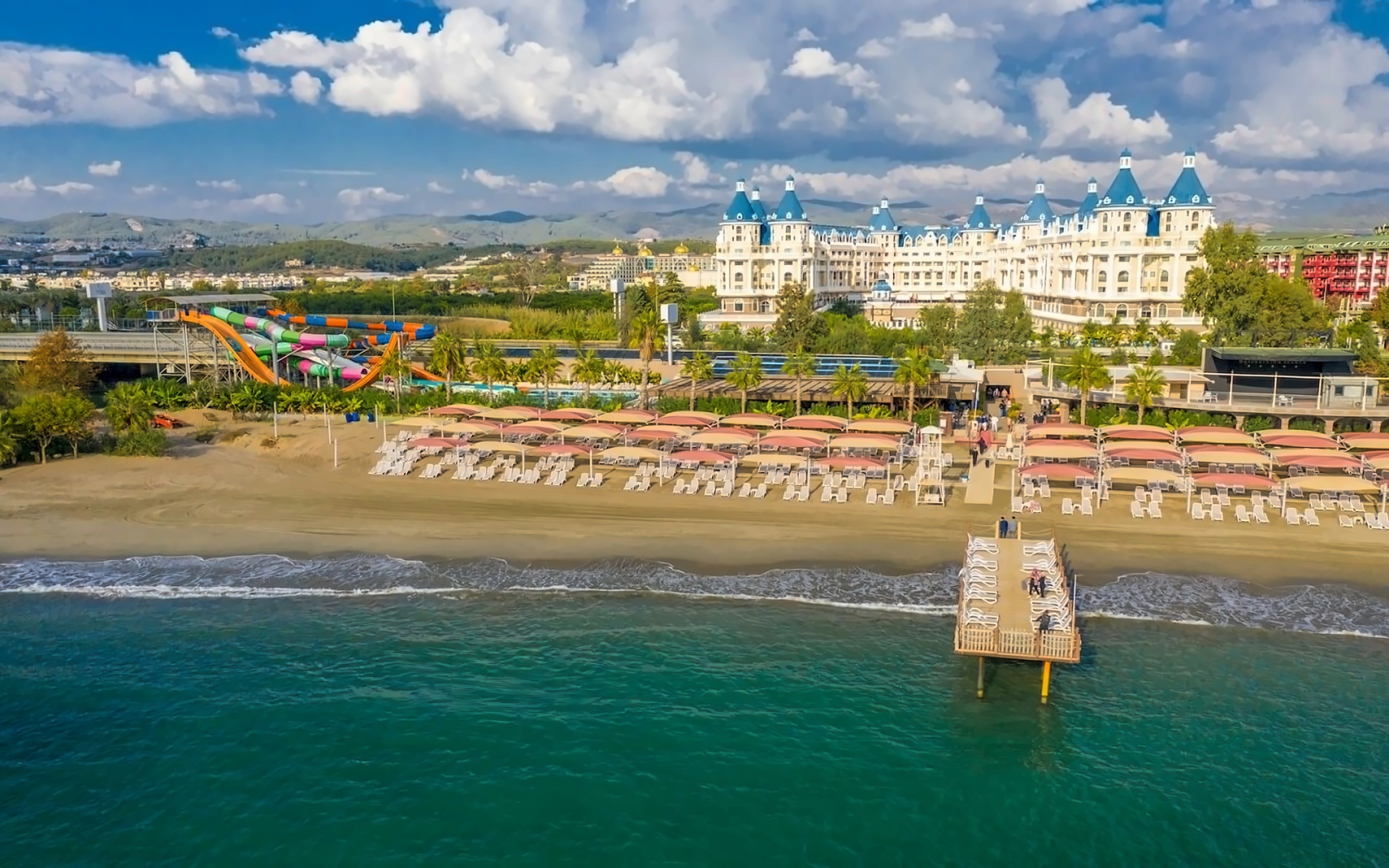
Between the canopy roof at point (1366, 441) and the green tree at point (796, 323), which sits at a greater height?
the green tree at point (796, 323)

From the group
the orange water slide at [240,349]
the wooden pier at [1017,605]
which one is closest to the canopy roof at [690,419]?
the wooden pier at [1017,605]

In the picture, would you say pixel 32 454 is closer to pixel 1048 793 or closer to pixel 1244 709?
pixel 1048 793

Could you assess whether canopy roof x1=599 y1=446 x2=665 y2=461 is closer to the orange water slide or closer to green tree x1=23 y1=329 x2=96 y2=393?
the orange water slide

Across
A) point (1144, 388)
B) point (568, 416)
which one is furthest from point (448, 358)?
point (1144, 388)

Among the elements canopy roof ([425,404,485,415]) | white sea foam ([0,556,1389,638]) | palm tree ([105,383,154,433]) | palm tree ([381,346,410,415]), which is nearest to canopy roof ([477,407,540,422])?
canopy roof ([425,404,485,415])

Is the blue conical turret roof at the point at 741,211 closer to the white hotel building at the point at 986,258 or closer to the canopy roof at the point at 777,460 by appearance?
the white hotel building at the point at 986,258

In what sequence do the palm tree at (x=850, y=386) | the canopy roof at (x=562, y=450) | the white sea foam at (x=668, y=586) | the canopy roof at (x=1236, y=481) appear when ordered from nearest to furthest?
the white sea foam at (x=668, y=586)
the canopy roof at (x=1236, y=481)
the canopy roof at (x=562, y=450)
the palm tree at (x=850, y=386)
